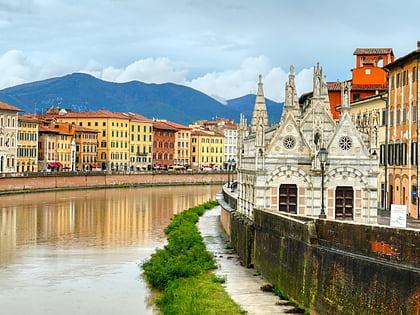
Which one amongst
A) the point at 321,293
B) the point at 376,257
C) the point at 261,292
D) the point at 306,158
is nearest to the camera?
the point at 376,257

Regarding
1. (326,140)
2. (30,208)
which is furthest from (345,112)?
(30,208)

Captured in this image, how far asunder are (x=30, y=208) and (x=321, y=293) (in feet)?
164

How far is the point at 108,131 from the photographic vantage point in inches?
5271

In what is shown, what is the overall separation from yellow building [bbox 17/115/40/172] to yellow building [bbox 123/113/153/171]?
31.7 metres

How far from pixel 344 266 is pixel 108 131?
118 meters

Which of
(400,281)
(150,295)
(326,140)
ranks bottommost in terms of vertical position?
(150,295)

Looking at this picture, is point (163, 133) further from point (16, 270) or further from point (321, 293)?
point (321, 293)

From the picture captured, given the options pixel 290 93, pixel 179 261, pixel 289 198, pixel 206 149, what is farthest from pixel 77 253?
pixel 206 149

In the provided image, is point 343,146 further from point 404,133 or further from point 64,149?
point 64,149

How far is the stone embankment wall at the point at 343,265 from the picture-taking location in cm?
1503

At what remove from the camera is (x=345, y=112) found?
2952cm

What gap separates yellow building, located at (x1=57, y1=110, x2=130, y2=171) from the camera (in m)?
133

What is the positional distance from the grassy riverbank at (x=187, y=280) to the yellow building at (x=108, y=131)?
95.9m

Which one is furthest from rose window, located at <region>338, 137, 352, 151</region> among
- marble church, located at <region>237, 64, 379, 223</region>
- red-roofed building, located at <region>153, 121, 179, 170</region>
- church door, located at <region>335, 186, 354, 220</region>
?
red-roofed building, located at <region>153, 121, 179, 170</region>
